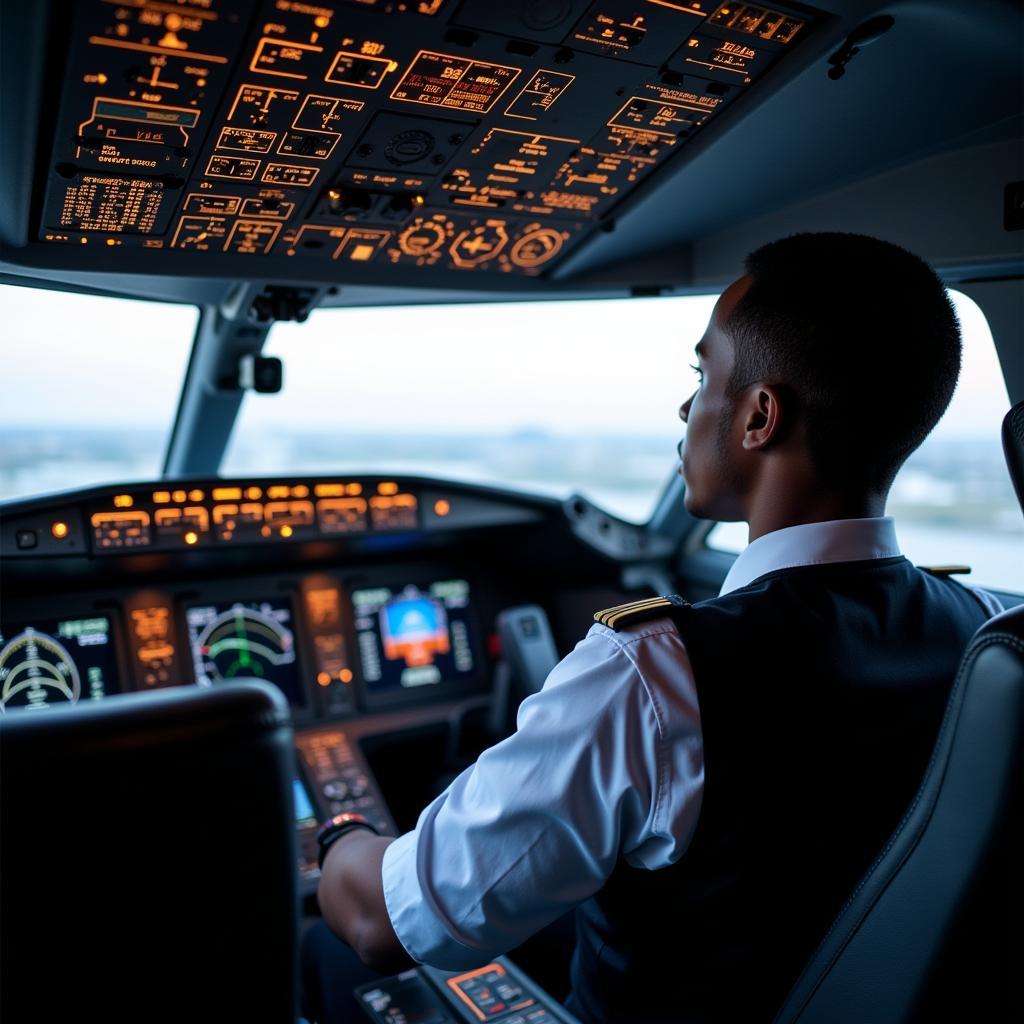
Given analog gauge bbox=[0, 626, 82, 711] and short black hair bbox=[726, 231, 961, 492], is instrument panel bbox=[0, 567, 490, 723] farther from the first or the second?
short black hair bbox=[726, 231, 961, 492]

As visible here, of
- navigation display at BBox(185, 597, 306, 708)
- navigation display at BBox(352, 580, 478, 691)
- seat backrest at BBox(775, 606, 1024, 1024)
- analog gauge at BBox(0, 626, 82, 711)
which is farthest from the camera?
A: navigation display at BBox(352, 580, 478, 691)

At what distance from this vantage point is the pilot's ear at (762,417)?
1.16 meters

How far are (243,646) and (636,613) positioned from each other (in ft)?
6.13

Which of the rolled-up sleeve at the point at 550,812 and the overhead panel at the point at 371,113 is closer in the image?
the rolled-up sleeve at the point at 550,812

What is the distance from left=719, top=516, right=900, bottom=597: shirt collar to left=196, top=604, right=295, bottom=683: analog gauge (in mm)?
1793

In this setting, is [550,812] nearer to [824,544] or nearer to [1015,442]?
[824,544]

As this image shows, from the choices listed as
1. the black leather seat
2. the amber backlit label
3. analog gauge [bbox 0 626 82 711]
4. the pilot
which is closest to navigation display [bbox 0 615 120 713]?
analog gauge [bbox 0 626 82 711]

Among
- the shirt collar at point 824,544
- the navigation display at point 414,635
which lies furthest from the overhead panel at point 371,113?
the navigation display at point 414,635

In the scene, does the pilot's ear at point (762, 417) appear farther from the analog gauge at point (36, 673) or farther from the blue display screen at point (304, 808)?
the analog gauge at point (36, 673)

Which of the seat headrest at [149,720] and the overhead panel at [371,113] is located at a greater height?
the overhead panel at [371,113]

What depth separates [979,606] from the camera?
127 centimetres

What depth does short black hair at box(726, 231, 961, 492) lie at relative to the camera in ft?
3.72

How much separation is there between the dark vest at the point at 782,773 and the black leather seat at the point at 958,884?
76 mm

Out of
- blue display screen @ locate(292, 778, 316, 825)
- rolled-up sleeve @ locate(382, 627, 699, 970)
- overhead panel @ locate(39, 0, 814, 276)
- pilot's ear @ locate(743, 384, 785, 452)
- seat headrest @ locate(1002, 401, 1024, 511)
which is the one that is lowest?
blue display screen @ locate(292, 778, 316, 825)
